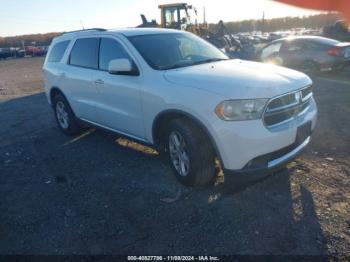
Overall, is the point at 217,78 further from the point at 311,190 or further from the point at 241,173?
the point at 311,190

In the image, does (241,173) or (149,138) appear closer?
(241,173)

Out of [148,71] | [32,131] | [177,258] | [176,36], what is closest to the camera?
[177,258]

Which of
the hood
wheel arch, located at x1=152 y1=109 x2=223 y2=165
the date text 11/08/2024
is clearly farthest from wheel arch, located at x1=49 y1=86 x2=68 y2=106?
the date text 11/08/2024

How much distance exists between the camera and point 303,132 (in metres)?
3.90

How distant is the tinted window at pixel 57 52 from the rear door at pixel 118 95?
1483 mm

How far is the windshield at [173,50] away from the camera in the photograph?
14.8 ft

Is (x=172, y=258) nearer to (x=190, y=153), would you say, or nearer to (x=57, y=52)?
(x=190, y=153)

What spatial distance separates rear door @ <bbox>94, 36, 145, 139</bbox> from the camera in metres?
4.52

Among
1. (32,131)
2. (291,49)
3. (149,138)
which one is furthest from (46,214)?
(291,49)

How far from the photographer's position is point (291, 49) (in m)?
11.9

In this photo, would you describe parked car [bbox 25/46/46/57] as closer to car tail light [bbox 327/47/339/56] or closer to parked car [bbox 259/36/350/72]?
parked car [bbox 259/36/350/72]

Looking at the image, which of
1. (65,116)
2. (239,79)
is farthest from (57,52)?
(239,79)

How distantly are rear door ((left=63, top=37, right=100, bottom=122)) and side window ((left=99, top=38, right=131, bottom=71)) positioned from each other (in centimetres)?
15

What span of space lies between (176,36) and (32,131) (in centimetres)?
405
